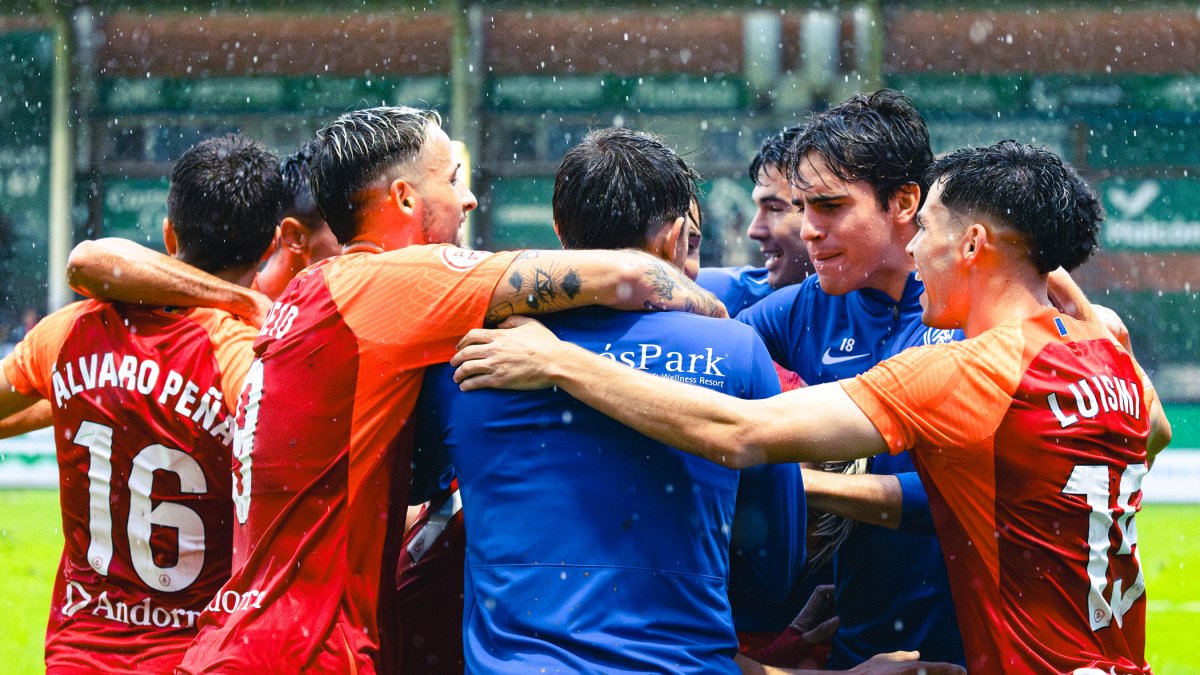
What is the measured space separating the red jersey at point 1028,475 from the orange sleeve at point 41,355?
7.54 feet

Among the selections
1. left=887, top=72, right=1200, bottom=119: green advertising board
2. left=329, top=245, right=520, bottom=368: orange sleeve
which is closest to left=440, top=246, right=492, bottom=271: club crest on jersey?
left=329, top=245, right=520, bottom=368: orange sleeve

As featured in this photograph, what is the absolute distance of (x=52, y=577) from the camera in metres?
9.91

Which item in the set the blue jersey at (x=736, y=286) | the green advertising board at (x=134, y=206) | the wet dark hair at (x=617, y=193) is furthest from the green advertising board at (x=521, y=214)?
the wet dark hair at (x=617, y=193)

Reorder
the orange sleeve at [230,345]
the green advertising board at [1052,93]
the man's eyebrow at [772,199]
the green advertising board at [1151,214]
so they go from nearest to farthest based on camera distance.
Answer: the orange sleeve at [230,345] < the man's eyebrow at [772,199] < the green advertising board at [1151,214] < the green advertising board at [1052,93]

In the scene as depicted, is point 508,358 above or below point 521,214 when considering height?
above

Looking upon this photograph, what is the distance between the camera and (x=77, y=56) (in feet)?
60.5

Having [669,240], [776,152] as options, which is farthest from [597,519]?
[776,152]

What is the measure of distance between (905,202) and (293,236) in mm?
2086

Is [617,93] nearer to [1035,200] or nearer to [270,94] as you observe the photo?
[270,94]

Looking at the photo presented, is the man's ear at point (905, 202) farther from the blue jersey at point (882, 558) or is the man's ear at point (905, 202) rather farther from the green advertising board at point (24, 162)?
the green advertising board at point (24, 162)

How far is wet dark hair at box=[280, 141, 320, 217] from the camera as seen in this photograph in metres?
4.30

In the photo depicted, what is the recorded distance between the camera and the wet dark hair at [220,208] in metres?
3.86

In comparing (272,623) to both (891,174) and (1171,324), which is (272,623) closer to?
(891,174)

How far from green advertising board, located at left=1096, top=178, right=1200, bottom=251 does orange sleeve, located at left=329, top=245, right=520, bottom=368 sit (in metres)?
15.6
